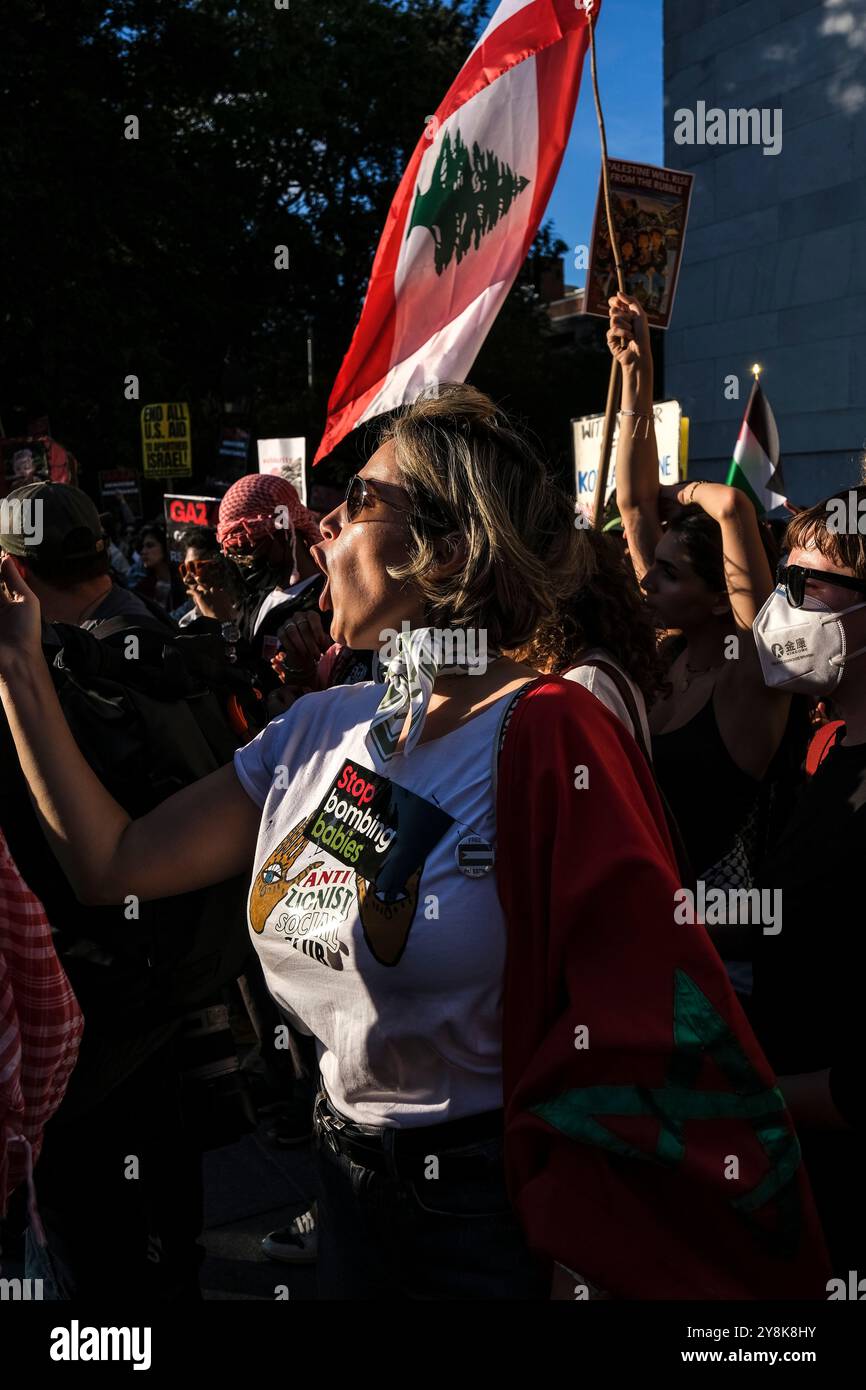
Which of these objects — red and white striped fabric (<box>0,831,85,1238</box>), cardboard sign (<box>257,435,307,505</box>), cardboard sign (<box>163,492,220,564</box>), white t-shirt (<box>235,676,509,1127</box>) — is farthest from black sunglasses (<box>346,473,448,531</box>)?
cardboard sign (<box>257,435,307,505</box>)

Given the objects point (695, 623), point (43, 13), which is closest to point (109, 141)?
point (43, 13)

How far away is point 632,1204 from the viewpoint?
1509 millimetres

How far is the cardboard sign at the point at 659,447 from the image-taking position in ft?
24.1

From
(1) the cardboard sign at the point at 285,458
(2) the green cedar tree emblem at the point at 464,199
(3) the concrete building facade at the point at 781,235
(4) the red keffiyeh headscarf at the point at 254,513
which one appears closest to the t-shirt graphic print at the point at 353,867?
(2) the green cedar tree emblem at the point at 464,199

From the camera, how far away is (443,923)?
66.6 inches

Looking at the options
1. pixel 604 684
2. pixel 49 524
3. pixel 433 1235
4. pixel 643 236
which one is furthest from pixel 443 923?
pixel 643 236

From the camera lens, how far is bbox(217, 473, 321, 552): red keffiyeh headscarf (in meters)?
5.45

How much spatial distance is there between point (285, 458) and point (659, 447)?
4.92 m

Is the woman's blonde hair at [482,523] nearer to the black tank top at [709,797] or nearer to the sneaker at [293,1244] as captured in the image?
the black tank top at [709,797]

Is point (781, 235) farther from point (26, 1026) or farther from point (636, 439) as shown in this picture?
point (26, 1026)

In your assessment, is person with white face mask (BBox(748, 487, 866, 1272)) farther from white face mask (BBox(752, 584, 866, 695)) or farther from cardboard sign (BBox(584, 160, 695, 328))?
cardboard sign (BBox(584, 160, 695, 328))

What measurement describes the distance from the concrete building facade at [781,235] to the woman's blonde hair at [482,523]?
53.9ft

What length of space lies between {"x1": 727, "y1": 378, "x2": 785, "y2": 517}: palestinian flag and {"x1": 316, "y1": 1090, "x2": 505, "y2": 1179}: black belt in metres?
5.62
